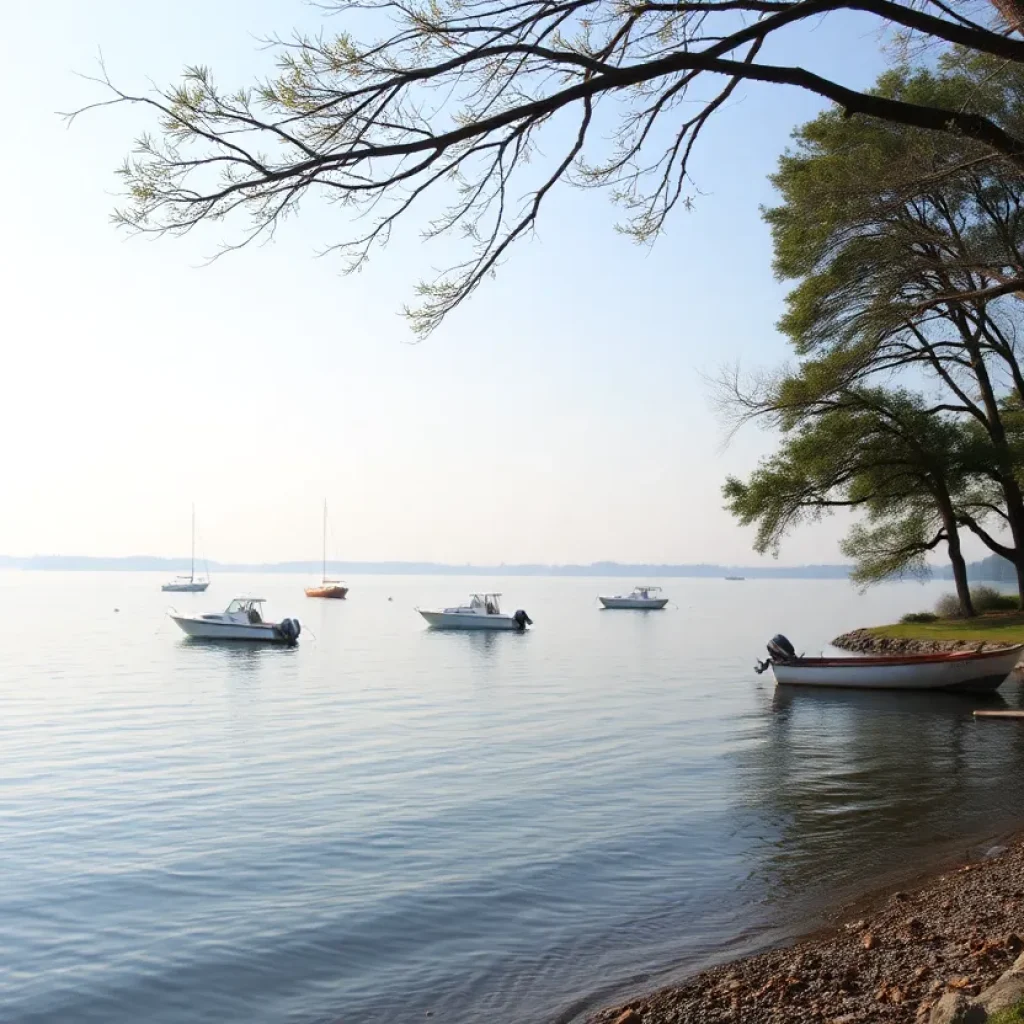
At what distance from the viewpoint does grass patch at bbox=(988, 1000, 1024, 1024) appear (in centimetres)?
502

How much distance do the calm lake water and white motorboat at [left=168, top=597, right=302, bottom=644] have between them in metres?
22.4

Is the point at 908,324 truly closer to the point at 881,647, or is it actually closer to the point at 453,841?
the point at 453,841

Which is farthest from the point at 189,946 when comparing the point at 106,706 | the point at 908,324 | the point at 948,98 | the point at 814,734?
the point at 948,98

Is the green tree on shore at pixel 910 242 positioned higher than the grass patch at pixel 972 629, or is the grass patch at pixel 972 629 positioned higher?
the green tree on shore at pixel 910 242

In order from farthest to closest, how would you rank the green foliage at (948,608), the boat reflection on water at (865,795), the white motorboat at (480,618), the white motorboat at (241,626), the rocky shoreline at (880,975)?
the white motorboat at (480,618) → the white motorboat at (241,626) → the green foliage at (948,608) → the boat reflection on water at (865,795) → the rocky shoreline at (880,975)

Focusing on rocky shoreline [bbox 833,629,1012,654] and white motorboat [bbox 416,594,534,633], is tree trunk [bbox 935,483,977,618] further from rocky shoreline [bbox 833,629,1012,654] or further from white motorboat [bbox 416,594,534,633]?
white motorboat [bbox 416,594,534,633]

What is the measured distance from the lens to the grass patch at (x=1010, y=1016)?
5.02 m

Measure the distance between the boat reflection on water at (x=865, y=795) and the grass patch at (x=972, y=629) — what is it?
859 cm

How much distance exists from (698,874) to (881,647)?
34181mm

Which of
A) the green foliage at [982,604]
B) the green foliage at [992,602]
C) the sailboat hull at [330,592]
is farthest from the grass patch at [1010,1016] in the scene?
the sailboat hull at [330,592]

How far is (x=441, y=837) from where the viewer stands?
47.3 feet

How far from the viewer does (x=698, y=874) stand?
12.5m

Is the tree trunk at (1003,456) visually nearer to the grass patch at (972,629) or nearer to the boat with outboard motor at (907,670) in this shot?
the grass patch at (972,629)

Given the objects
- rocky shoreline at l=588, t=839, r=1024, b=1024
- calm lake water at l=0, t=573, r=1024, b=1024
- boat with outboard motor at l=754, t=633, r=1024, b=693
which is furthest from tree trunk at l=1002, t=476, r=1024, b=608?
rocky shoreline at l=588, t=839, r=1024, b=1024
